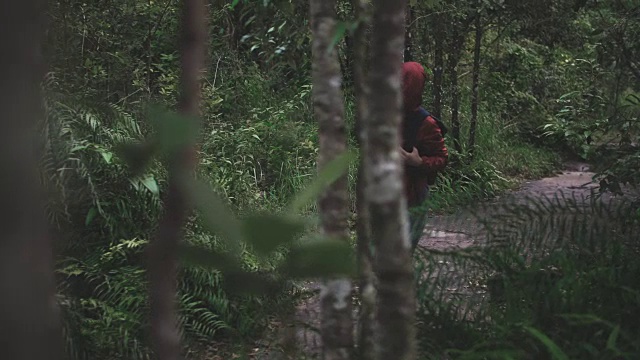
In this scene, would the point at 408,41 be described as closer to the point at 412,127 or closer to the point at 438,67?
the point at 438,67

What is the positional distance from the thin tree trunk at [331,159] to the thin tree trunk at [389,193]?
6.0 inches

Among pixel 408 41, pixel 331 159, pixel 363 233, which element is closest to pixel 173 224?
pixel 331 159

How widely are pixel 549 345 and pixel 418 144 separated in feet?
5.19

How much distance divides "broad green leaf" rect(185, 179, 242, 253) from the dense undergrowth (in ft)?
0.39

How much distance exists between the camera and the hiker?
150 inches

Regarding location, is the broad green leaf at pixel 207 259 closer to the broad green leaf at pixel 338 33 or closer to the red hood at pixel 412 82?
the broad green leaf at pixel 338 33

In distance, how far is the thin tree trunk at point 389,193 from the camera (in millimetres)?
1637

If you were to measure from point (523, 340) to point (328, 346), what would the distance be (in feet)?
4.64

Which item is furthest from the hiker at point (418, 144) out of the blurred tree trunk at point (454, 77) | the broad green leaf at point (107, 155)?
the blurred tree trunk at point (454, 77)

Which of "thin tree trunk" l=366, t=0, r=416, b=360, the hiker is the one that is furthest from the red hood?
"thin tree trunk" l=366, t=0, r=416, b=360

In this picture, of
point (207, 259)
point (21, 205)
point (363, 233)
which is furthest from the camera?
point (363, 233)

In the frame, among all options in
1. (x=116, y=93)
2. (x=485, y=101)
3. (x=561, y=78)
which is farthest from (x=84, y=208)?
(x=561, y=78)

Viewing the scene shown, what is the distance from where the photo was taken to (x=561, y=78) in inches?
471

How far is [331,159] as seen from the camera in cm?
188
